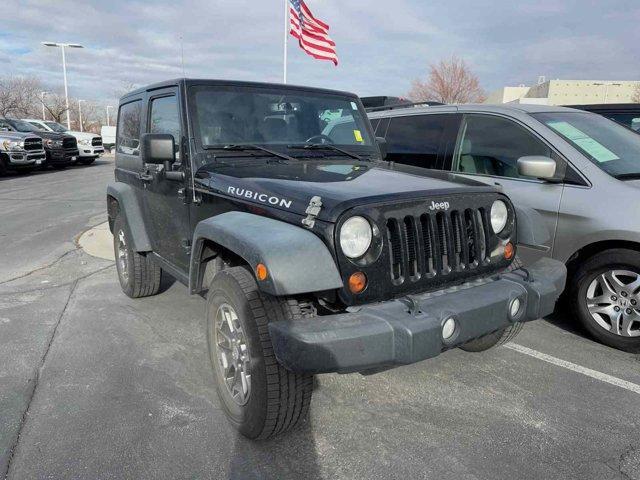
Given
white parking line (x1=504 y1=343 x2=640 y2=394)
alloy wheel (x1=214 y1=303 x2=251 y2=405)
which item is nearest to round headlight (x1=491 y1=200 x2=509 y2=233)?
white parking line (x1=504 y1=343 x2=640 y2=394)

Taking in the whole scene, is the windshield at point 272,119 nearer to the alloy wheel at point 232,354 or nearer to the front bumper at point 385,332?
the alloy wheel at point 232,354

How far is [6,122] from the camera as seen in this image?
18969 mm

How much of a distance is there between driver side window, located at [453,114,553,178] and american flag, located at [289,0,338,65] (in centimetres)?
908

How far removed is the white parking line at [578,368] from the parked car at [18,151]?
59.0ft

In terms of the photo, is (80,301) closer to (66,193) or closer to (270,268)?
(270,268)

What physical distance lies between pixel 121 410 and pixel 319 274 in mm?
1655

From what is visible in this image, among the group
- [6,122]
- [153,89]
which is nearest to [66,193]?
[6,122]

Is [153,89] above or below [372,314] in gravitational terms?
above

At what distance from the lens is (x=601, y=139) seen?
165 inches

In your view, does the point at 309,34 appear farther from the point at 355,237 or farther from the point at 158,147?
the point at 355,237

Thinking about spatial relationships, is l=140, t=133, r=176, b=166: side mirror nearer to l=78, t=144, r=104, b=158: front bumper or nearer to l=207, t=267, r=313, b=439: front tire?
l=207, t=267, r=313, b=439: front tire

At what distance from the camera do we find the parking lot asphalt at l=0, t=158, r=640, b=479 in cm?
247

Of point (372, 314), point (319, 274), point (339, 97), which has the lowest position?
point (372, 314)

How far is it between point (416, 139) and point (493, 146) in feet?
2.99
